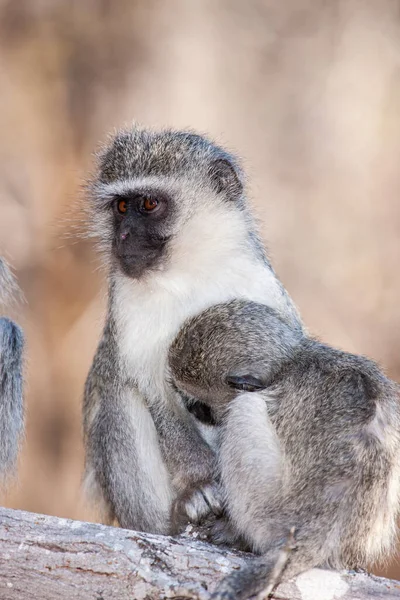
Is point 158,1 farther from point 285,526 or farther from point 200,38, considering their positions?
point 285,526

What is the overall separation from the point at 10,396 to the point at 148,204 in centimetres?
105

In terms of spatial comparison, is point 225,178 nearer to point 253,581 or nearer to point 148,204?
point 148,204

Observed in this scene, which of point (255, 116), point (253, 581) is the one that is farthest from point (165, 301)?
point (255, 116)

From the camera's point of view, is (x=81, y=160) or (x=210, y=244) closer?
(x=210, y=244)

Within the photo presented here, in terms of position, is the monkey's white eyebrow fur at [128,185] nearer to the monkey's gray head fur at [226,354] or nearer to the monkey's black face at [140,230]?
the monkey's black face at [140,230]

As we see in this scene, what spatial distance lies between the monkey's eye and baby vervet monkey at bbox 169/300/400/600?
72cm

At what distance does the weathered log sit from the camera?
2.96m

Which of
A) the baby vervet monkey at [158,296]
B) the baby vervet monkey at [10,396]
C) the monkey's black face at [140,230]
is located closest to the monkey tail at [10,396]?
the baby vervet monkey at [10,396]

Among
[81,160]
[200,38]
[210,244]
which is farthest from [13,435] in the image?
[200,38]

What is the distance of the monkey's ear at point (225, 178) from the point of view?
4215mm

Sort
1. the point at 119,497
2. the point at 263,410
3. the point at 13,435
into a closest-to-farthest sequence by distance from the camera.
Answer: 1. the point at 263,410
2. the point at 119,497
3. the point at 13,435

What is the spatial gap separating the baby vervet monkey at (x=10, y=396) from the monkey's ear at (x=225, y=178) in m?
1.14

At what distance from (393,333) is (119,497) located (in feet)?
12.0

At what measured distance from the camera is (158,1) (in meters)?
7.01
